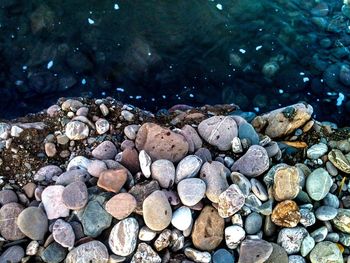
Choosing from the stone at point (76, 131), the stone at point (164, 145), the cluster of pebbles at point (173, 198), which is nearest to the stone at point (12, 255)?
the cluster of pebbles at point (173, 198)

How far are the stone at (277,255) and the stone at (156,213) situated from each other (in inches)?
21.4

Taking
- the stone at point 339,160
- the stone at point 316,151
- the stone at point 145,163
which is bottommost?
the stone at point 316,151

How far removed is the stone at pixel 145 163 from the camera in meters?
2.29

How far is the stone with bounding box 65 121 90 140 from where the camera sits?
2.55 metres

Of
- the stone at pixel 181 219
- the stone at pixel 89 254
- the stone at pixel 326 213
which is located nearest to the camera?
the stone at pixel 89 254

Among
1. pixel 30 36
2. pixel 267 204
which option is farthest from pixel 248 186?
pixel 30 36

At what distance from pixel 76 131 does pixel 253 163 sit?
39.2 inches

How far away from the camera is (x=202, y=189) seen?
2250 mm

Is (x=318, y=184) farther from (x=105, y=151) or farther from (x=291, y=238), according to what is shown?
(x=105, y=151)

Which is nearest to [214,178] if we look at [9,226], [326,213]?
[326,213]

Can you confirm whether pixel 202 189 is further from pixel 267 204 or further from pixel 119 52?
pixel 119 52

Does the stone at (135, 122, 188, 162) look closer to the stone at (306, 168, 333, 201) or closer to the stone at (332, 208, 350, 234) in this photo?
the stone at (306, 168, 333, 201)

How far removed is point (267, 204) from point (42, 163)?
4.05ft

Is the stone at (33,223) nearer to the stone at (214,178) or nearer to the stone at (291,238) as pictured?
the stone at (214,178)
